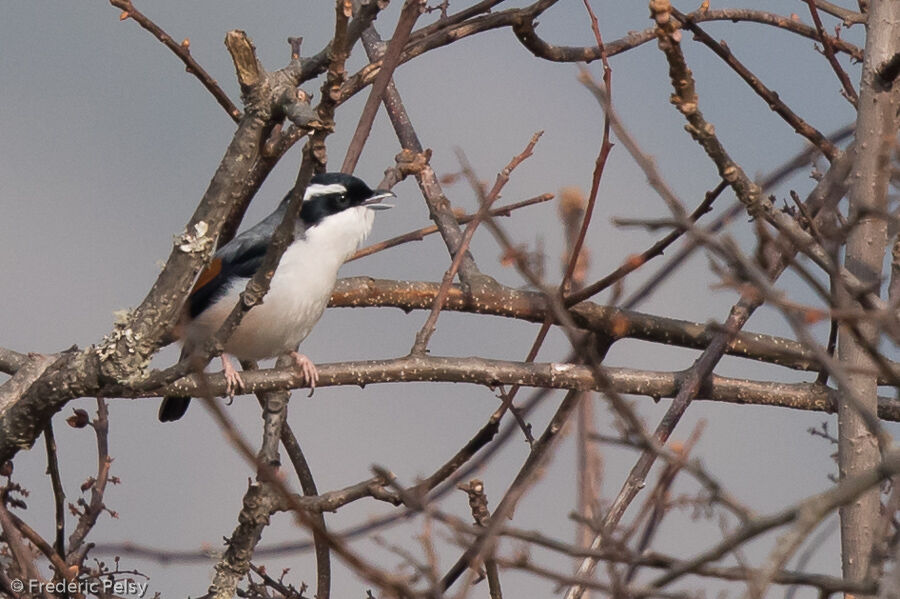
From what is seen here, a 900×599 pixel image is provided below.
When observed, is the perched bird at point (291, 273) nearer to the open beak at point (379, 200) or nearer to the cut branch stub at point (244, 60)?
the open beak at point (379, 200)

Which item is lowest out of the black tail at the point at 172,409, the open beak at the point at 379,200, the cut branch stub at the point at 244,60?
the cut branch stub at the point at 244,60

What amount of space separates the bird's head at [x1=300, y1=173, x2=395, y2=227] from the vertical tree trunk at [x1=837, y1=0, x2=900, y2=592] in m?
2.18

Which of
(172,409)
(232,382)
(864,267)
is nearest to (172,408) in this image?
(172,409)

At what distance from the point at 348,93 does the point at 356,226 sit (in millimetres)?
576

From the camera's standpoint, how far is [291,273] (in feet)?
15.6

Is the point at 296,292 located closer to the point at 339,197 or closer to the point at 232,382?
the point at 339,197

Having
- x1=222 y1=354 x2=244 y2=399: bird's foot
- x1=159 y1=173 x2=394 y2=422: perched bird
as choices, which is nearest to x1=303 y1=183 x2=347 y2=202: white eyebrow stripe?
x1=159 y1=173 x2=394 y2=422: perched bird

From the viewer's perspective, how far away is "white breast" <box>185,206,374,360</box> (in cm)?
476

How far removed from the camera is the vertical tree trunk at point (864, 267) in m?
3.11

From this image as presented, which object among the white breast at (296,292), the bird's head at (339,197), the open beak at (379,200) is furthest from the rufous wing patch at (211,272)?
the open beak at (379,200)

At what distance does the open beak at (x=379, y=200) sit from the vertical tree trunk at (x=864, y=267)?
2.14m

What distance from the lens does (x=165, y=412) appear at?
5.56 metres

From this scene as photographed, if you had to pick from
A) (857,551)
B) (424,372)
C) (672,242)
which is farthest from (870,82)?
(424,372)

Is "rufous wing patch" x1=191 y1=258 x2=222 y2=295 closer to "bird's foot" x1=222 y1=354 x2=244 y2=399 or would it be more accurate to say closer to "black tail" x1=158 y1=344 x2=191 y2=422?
"black tail" x1=158 y1=344 x2=191 y2=422
